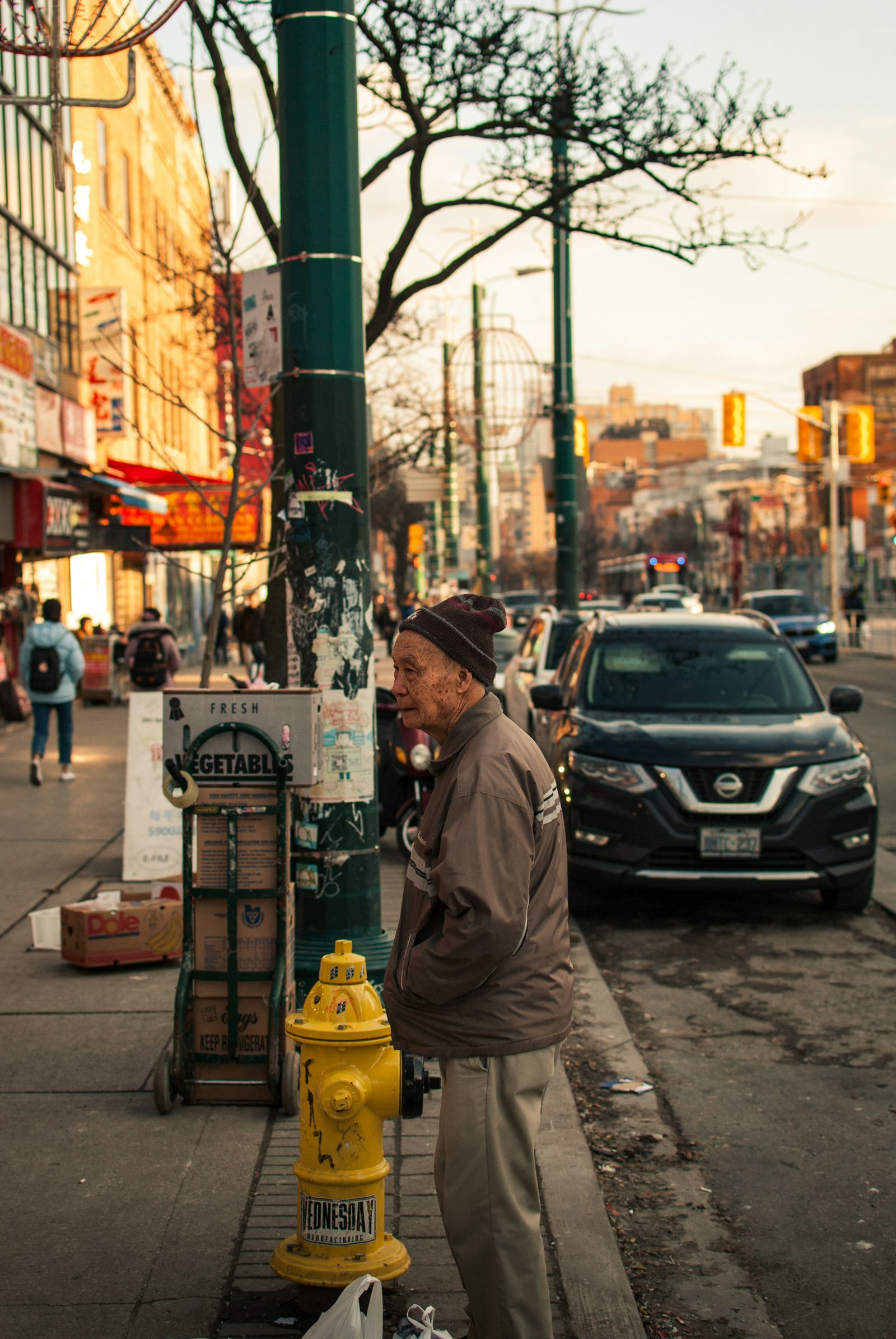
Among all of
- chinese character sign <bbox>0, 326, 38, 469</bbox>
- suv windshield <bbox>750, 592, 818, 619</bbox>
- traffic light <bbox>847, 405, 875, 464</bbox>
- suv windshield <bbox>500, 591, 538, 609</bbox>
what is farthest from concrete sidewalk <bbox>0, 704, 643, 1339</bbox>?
suv windshield <bbox>500, 591, 538, 609</bbox>

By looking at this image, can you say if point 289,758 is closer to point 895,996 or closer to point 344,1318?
point 344,1318

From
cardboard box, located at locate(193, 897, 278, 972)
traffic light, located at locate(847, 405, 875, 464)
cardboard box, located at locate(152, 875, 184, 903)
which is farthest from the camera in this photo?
traffic light, located at locate(847, 405, 875, 464)

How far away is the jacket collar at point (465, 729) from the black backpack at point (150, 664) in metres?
13.5

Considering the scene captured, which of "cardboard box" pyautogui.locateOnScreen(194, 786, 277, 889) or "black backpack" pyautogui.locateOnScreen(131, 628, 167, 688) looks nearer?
"cardboard box" pyautogui.locateOnScreen(194, 786, 277, 889)

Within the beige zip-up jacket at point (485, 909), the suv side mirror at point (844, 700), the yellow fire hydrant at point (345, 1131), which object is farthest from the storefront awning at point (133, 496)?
the beige zip-up jacket at point (485, 909)

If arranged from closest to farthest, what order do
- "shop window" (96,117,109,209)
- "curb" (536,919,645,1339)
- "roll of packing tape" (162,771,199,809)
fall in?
1. "curb" (536,919,645,1339)
2. "roll of packing tape" (162,771,199,809)
3. "shop window" (96,117,109,209)

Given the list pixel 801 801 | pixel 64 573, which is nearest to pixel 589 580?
pixel 64 573

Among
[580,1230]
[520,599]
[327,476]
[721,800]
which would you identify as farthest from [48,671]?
[520,599]

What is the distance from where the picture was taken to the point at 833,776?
8109mm

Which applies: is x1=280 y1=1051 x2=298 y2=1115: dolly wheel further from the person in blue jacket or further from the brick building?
the brick building

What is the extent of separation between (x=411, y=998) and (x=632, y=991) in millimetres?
4124

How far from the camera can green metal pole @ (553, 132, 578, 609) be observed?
74.3 ft

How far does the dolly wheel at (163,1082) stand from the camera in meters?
4.84

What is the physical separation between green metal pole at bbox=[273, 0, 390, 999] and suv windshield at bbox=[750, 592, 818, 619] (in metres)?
31.8
